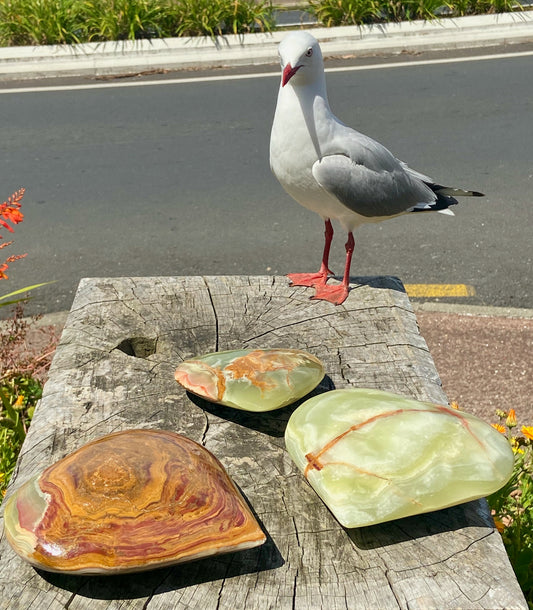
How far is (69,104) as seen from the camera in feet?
27.3

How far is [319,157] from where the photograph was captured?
2.82 metres

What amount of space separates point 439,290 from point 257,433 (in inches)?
127

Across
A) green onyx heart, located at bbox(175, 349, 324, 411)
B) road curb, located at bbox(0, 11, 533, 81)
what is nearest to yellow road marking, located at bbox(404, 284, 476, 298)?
green onyx heart, located at bbox(175, 349, 324, 411)

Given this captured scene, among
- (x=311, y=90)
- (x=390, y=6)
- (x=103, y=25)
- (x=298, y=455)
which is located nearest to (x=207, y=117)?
(x=103, y=25)

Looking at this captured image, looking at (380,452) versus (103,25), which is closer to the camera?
(380,452)

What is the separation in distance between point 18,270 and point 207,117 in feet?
10.7

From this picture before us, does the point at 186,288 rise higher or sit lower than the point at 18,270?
higher

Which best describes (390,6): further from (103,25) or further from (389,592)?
(389,592)

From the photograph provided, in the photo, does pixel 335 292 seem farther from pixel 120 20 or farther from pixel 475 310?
pixel 120 20

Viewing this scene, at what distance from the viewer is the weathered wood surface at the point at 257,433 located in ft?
5.23

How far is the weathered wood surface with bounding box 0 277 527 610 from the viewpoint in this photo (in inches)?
62.7

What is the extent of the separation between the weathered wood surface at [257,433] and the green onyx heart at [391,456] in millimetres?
81

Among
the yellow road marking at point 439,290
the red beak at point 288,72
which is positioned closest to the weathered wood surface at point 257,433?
the red beak at point 288,72

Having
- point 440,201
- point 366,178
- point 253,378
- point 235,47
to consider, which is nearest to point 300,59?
point 366,178
